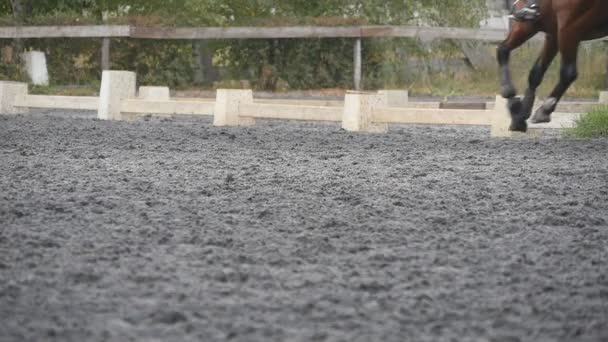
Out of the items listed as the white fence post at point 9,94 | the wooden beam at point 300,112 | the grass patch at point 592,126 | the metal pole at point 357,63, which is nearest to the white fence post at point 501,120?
the grass patch at point 592,126

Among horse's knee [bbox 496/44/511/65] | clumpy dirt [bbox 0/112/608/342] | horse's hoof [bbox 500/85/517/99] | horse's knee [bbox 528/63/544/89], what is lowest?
clumpy dirt [bbox 0/112/608/342]

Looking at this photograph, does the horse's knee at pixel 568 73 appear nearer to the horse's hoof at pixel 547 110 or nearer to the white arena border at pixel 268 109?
the horse's hoof at pixel 547 110

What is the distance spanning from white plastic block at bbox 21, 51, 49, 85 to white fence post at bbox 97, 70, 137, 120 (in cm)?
539

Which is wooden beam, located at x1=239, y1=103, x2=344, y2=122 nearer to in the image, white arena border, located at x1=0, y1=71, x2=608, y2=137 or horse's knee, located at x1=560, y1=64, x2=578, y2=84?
white arena border, located at x1=0, y1=71, x2=608, y2=137

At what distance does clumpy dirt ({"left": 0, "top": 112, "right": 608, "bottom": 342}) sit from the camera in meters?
2.74

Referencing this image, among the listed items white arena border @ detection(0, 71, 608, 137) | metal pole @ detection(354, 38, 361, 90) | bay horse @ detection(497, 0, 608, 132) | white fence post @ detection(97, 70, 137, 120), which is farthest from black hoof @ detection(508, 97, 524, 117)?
metal pole @ detection(354, 38, 361, 90)

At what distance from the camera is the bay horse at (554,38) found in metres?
6.36

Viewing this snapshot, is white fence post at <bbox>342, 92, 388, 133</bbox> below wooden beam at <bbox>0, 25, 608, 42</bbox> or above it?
below

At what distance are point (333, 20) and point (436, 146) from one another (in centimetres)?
736

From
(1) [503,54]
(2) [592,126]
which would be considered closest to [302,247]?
(1) [503,54]

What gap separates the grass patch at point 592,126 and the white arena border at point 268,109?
13.6 inches

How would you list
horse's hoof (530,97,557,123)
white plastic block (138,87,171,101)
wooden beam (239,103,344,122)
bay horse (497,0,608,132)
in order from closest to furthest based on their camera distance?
bay horse (497,0,608,132), horse's hoof (530,97,557,123), wooden beam (239,103,344,122), white plastic block (138,87,171,101)

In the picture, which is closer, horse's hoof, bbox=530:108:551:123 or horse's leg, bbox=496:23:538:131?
horse's hoof, bbox=530:108:551:123

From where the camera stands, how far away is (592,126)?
8.54 meters
